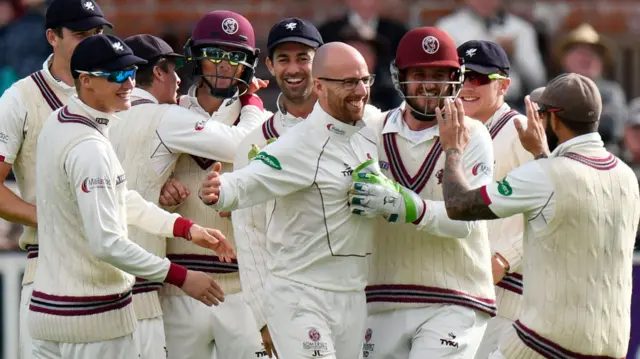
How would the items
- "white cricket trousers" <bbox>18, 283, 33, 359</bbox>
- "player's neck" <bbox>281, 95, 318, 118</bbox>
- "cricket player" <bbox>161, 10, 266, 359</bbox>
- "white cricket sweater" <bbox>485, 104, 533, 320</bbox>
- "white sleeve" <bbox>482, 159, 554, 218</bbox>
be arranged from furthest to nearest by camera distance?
"white cricket sweater" <bbox>485, 104, 533, 320</bbox>, "cricket player" <bbox>161, 10, 266, 359</bbox>, "white cricket trousers" <bbox>18, 283, 33, 359</bbox>, "player's neck" <bbox>281, 95, 318, 118</bbox>, "white sleeve" <bbox>482, 159, 554, 218</bbox>

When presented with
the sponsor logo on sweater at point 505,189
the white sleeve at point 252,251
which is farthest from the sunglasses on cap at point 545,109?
the white sleeve at point 252,251

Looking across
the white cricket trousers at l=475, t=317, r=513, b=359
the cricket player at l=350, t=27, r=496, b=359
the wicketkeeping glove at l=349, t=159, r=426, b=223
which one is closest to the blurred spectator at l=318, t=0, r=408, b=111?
the white cricket trousers at l=475, t=317, r=513, b=359

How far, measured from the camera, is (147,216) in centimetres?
785

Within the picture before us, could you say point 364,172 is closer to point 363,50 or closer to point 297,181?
point 297,181

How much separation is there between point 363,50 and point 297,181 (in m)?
5.40

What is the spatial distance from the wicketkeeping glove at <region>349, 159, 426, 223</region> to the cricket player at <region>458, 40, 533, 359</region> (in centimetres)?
133

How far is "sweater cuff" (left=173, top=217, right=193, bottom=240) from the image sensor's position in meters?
7.84

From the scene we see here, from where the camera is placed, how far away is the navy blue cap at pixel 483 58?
8828mm

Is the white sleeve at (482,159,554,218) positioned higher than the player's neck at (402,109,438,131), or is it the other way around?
the player's neck at (402,109,438,131)

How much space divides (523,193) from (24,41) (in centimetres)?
677

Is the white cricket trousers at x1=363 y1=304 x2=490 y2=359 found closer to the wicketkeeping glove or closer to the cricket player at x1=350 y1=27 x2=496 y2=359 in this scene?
the cricket player at x1=350 y1=27 x2=496 y2=359

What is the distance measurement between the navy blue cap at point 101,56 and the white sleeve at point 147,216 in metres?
0.67

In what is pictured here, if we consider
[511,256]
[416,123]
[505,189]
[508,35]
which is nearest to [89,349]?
[416,123]

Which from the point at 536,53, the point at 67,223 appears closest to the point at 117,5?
the point at 536,53
